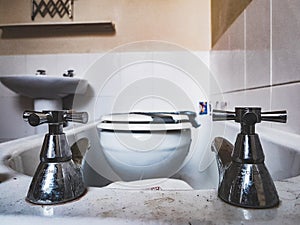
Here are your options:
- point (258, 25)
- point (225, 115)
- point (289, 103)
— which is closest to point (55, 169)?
point (225, 115)

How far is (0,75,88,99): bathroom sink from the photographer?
136cm

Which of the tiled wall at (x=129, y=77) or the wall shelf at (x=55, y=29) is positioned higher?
the wall shelf at (x=55, y=29)

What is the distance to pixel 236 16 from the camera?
110 cm

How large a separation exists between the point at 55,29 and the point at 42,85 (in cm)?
53

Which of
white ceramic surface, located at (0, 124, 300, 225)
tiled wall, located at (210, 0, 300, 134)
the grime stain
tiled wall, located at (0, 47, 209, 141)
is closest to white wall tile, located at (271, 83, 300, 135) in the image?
tiled wall, located at (210, 0, 300, 134)

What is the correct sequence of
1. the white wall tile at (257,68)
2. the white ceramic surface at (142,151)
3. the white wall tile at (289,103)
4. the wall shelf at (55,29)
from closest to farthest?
1. the white wall tile at (289,103)
2. the white wall tile at (257,68)
3. the white ceramic surface at (142,151)
4. the wall shelf at (55,29)

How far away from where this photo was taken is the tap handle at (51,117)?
29 cm

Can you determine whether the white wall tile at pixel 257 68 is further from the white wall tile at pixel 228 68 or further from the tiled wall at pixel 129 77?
the tiled wall at pixel 129 77

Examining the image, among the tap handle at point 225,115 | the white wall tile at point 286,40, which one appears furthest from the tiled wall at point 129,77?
the tap handle at point 225,115

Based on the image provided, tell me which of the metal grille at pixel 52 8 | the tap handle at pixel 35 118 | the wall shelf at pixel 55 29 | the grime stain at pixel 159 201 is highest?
the metal grille at pixel 52 8

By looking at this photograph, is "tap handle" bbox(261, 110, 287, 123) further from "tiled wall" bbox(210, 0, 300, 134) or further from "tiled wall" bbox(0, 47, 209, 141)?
"tiled wall" bbox(0, 47, 209, 141)

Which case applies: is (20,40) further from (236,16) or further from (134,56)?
(236,16)

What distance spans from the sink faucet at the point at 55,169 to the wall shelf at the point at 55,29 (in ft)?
4.89

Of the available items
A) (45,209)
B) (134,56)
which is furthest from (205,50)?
(45,209)
